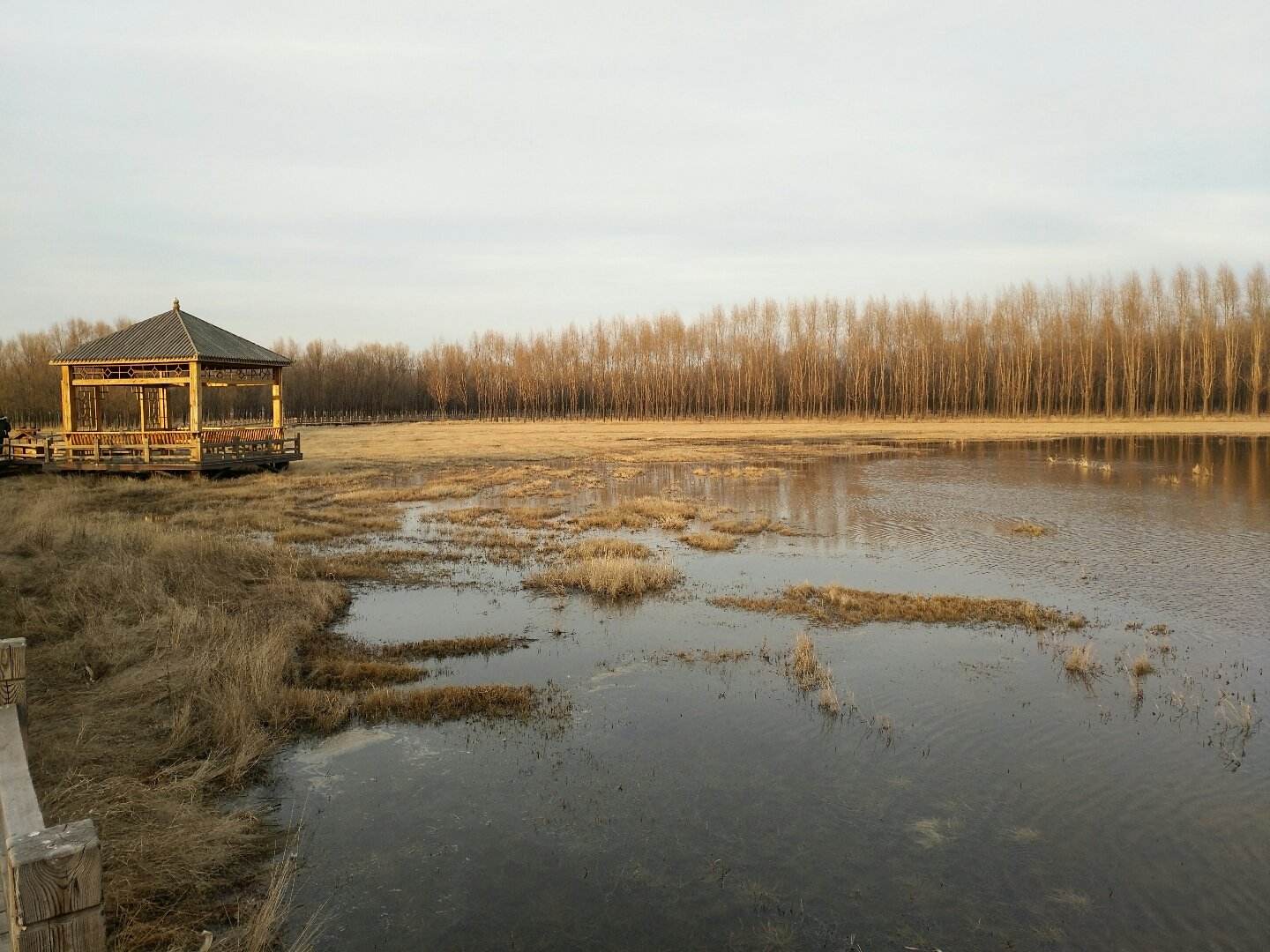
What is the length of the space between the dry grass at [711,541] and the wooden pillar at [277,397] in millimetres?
20991

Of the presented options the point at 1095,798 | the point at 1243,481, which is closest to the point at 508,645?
the point at 1095,798

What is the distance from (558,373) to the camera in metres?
111

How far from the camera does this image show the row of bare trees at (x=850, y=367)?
7562 cm

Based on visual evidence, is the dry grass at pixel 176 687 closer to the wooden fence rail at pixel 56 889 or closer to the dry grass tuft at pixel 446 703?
the dry grass tuft at pixel 446 703

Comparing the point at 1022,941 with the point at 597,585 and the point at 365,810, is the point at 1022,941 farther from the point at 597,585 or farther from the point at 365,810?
the point at 597,585

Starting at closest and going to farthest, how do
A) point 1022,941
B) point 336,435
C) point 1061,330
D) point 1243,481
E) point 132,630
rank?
point 1022,941
point 132,630
point 1243,481
point 336,435
point 1061,330

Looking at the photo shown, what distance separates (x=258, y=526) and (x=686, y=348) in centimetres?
8539

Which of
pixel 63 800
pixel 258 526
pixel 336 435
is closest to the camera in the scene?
pixel 63 800

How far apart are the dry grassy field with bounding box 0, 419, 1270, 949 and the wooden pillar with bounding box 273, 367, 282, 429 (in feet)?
18.9

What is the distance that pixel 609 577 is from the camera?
15.7m

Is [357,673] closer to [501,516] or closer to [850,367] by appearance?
[501,516]

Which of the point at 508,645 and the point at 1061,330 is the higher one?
the point at 1061,330

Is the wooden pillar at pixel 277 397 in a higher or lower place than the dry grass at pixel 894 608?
higher

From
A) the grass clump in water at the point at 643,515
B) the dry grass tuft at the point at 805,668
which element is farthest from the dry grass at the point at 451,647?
the grass clump in water at the point at 643,515
